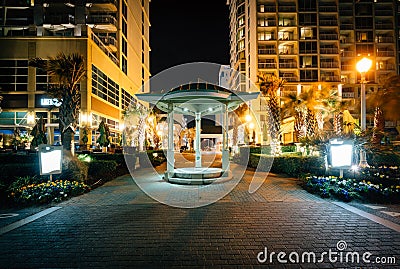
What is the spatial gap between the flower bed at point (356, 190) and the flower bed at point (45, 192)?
7938 mm

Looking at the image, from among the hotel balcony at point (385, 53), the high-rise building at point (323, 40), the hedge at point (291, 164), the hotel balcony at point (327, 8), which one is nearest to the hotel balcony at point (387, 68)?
the high-rise building at point (323, 40)

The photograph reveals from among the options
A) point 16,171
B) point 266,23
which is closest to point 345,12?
point 266,23

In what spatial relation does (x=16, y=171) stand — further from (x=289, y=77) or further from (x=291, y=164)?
(x=289, y=77)

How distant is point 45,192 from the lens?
7.94 m

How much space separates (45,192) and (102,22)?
36.1m

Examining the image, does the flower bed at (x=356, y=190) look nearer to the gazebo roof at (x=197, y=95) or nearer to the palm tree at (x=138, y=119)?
the gazebo roof at (x=197, y=95)

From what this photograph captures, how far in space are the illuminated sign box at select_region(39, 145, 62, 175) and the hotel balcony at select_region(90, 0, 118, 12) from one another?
3490 centimetres

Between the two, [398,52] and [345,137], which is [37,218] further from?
[398,52]

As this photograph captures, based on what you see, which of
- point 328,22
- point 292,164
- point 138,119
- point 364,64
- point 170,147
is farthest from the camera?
point 328,22

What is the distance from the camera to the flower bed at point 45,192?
300 inches

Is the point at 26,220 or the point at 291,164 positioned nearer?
the point at 26,220

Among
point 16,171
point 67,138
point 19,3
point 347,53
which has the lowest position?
point 16,171

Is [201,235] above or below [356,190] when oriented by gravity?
below

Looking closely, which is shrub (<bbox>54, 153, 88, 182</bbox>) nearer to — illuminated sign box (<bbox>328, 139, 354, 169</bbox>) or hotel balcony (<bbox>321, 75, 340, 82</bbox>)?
illuminated sign box (<bbox>328, 139, 354, 169</bbox>)
